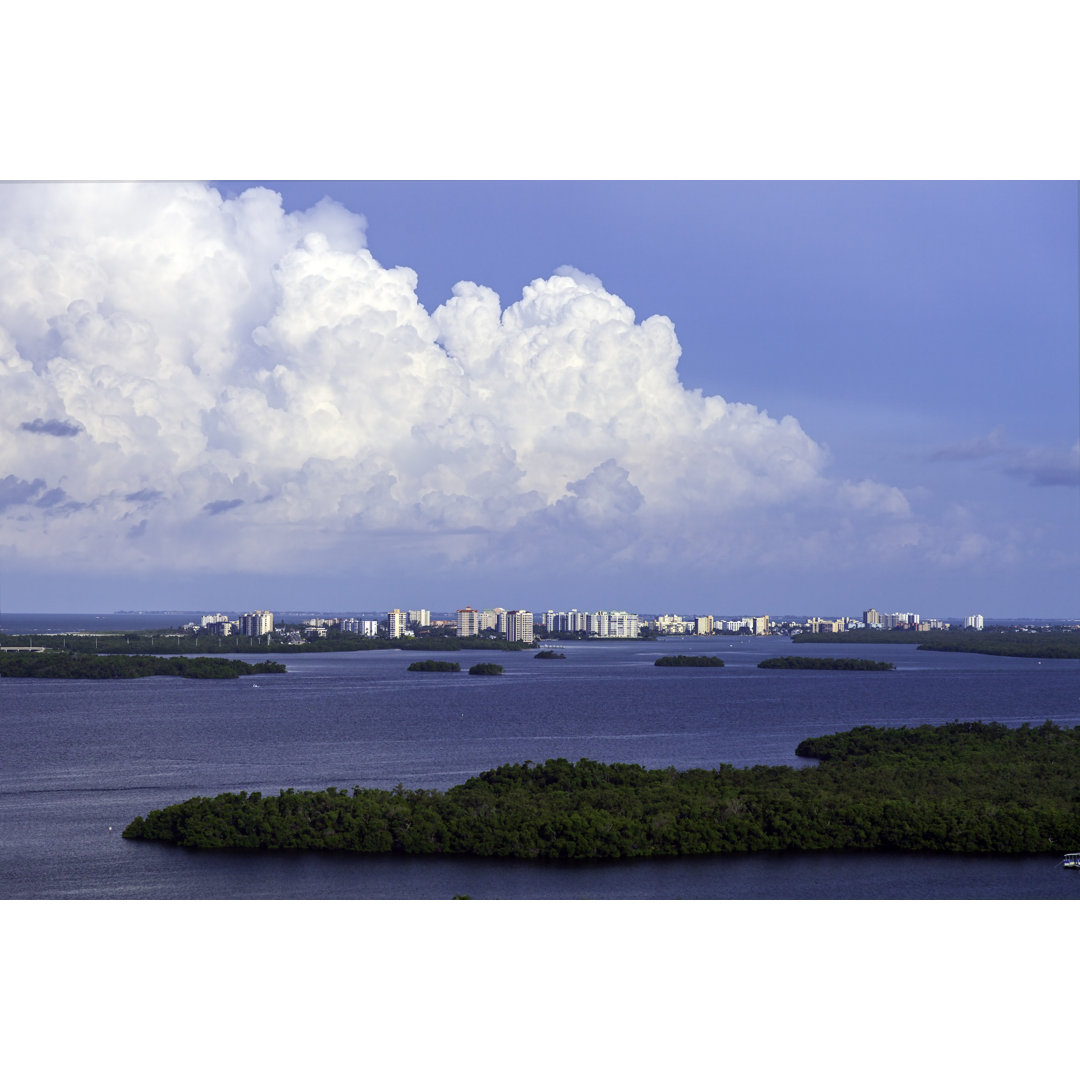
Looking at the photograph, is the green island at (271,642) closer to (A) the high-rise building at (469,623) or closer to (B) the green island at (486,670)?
(A) the high-rise building at (469,623)

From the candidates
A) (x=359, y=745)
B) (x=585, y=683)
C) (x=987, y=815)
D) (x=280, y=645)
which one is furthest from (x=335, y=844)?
(x=280, y=645)

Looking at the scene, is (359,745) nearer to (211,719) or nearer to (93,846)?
(211,719)

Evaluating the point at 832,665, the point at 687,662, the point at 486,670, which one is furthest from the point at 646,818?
the point at 832,665

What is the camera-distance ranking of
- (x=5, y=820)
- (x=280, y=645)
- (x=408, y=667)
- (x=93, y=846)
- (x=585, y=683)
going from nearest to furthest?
(x=93, y=846)
(x=5, y=820)
(x=585, y=683)
(x=408, y=667)
(x=280, y=645)

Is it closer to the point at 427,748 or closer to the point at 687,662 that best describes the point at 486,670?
the point at 687,662

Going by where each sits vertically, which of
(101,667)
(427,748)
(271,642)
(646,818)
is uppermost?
(271,642)

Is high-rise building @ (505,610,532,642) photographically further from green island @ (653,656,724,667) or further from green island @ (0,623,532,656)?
green island @ (653,656,724,667)

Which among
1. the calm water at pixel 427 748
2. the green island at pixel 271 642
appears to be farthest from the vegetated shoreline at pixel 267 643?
the calm water at pixel 427 748

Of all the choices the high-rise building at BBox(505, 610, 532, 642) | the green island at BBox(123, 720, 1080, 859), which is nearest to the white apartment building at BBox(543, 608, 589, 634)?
the high-rise building at BBox(505, 610, 532, 642)
